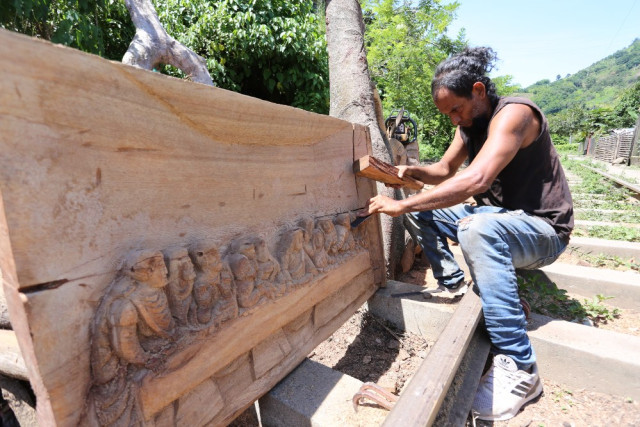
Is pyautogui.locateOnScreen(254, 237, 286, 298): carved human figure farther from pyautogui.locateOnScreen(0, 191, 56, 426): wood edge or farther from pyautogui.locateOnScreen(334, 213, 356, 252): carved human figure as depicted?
Answer: pyautogui.locateOnScreen(0, 191, 56, 426): wood edge

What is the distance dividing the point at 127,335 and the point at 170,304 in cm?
16

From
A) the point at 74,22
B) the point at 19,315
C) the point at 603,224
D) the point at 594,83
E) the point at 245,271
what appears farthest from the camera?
the point at 594,83

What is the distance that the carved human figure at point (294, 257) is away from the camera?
5.00 feet

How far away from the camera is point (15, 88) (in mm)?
785

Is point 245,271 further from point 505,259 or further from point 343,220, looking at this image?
point 505,259

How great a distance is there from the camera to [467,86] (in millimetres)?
2016

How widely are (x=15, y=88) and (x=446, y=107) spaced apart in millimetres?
2056

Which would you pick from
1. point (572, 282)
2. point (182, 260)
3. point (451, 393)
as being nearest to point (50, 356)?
point (182, 260)

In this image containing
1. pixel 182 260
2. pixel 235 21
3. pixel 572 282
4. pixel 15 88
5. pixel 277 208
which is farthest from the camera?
pixel 235 21

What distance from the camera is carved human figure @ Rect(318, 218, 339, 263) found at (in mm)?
1810

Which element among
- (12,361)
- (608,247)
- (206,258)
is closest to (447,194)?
(206,258)

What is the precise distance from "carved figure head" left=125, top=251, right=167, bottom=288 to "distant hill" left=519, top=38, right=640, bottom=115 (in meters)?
82.1

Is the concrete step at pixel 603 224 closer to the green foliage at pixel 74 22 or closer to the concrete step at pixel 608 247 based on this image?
the concrete step at pixel 608 247

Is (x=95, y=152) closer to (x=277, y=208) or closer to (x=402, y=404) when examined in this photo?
(x=277, y=208)
